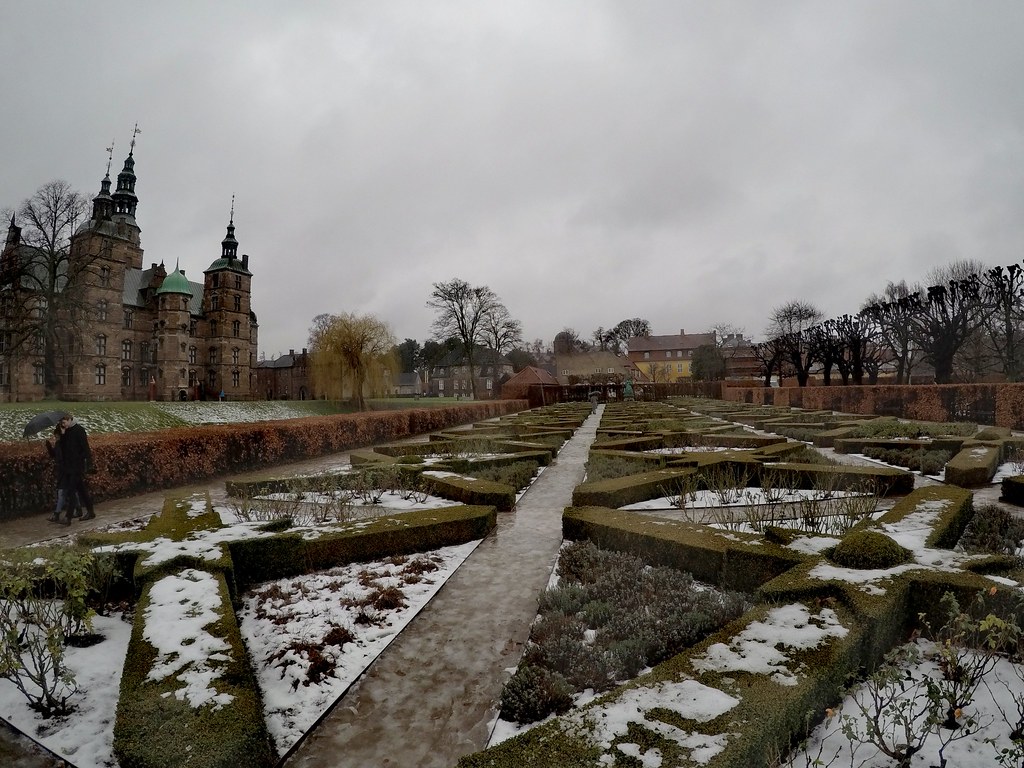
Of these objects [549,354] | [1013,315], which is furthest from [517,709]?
[549,354]

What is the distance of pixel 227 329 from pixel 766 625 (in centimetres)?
5701

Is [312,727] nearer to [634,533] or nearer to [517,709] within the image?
[517,709]

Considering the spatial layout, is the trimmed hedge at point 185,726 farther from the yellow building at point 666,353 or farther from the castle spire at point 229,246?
the yellow building at point 666,353

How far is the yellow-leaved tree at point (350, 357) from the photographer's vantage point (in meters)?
37.7

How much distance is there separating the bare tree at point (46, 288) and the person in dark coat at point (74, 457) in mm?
23209

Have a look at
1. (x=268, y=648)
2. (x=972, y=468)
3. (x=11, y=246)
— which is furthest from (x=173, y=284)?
(x=972, y=468)

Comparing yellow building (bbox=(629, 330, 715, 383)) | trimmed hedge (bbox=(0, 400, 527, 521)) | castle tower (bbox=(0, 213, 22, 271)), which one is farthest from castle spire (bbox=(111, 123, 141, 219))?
yellow building (bbox=(629, 330, 715, 383))

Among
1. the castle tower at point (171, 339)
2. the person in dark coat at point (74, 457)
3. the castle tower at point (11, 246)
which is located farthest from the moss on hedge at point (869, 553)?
the castle tower at point (171, 339)

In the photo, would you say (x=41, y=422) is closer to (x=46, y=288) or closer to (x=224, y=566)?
(x=224, y=566)

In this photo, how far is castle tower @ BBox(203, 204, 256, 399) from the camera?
52094 mm

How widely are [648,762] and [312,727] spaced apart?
207 centimetres

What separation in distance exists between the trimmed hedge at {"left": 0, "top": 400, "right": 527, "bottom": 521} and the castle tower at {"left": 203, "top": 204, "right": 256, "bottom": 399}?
1555 inches

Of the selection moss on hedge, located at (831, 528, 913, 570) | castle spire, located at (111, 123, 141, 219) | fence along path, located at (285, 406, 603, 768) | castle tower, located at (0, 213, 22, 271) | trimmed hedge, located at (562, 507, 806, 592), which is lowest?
fence along path, located at (285, 406, 603, 768)

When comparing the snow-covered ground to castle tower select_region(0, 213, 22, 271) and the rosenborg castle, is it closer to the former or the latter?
castle tower select_region(0, 213, 22, 271)
